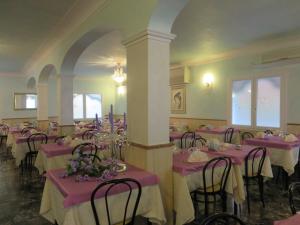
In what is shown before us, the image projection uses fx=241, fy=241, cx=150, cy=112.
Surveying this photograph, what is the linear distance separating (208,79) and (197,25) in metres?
2.95

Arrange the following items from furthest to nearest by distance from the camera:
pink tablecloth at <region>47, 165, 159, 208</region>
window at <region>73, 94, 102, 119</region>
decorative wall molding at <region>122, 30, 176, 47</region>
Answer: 1. window at <region>73, 94, 102, 119</region>
2. decorative wall molding at <region>122, 30, 176, 47</region>
3. pink tablecloth at <region>47, 165, 159, 208</region>

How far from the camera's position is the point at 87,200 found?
1861 mm

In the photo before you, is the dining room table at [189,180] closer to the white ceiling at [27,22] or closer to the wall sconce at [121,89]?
the white ceiling at [27,22]

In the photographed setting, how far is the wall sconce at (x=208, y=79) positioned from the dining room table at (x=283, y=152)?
283 centimetres

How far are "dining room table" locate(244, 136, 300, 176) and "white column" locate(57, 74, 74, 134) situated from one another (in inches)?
153

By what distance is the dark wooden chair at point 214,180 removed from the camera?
266 cm

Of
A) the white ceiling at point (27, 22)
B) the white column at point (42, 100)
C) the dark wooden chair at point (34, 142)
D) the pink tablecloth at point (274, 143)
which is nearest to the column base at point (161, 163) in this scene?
the white ceiling at point (27, 22)

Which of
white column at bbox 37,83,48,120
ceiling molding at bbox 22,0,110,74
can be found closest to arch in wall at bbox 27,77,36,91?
white column at bbox 37,83,48,120

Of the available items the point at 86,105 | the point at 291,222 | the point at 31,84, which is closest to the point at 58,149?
the point at 291,222

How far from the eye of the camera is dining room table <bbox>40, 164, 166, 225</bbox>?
1.81 meters

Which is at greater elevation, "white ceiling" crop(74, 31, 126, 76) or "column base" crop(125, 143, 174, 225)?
"white ceiling" crop(74, 31, 126, 76)

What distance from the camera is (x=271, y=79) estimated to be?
551cm

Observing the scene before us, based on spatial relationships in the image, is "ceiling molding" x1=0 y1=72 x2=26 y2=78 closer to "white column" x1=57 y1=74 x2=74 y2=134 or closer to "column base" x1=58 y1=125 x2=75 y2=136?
"white column" x1=57 y1=74 x2=74 y2=134

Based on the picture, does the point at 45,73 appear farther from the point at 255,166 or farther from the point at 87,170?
the point at 255,166
